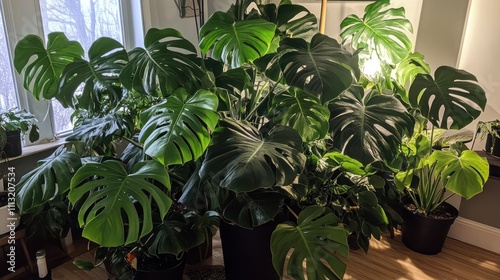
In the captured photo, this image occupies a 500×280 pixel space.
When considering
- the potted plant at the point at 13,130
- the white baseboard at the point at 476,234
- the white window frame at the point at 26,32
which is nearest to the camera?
the potted plant at the point at 13,130

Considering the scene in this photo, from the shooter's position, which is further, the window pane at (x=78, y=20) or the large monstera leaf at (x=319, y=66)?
the window pane at (x=78, y=20)

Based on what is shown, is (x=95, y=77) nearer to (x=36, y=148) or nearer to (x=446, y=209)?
(x=36, y=148)

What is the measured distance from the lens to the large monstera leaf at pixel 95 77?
1317 millimetres

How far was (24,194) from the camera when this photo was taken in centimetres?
116

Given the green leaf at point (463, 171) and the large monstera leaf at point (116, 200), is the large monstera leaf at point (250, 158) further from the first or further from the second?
the green leaf at point (463, 171)

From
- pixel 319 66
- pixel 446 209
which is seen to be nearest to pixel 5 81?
pixel 319 66

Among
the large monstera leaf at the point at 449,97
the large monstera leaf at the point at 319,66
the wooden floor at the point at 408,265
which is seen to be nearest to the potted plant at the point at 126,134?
the large monstera leaf at the point at 319,66

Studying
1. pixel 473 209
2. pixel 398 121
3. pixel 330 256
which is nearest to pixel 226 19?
Result: pixel 398 121

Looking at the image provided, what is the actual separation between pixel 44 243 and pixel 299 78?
1.71 metres

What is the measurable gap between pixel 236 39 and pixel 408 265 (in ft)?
5.27

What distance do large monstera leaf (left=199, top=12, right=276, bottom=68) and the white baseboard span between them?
1817 millimetres

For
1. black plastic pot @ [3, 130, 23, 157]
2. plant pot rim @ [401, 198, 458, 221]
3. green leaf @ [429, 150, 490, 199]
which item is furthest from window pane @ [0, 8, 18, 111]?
plant pot rim @ [401, 198, 458, 221]

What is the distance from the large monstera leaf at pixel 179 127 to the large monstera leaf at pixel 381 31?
921 mm

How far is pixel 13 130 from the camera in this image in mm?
1647
